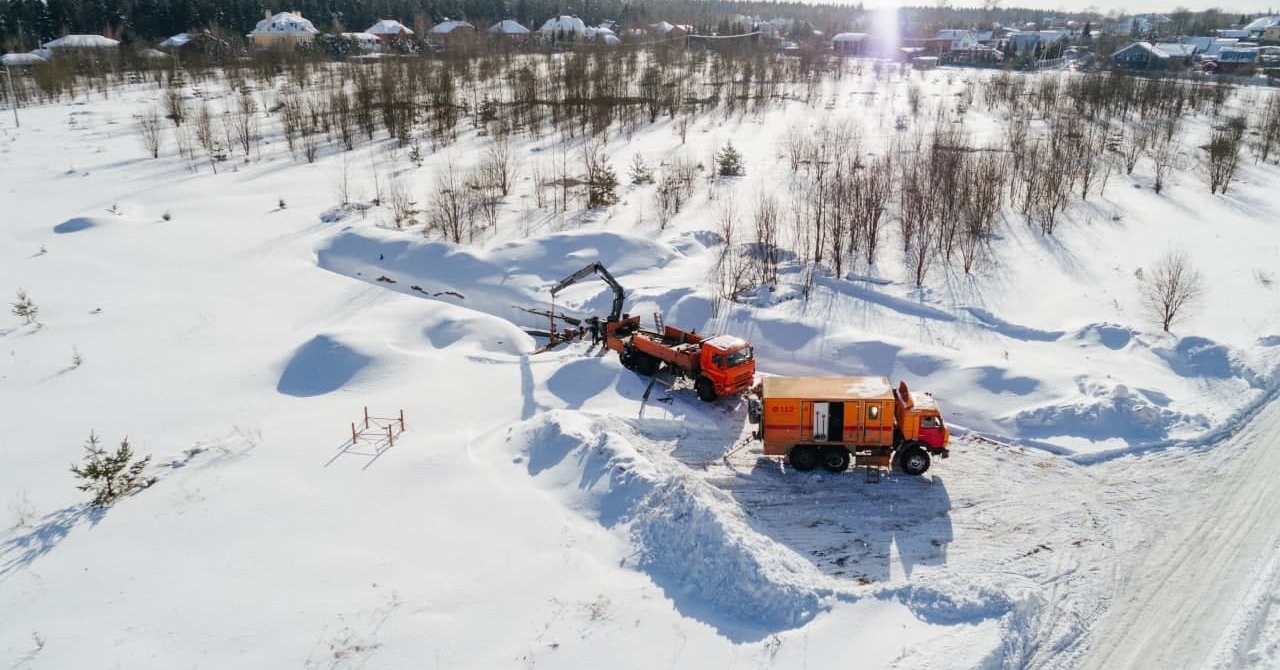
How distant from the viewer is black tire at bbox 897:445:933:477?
14688 millimetres

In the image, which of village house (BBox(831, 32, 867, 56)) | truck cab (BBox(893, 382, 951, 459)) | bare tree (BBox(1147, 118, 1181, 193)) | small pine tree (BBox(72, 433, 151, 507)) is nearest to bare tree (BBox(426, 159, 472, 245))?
small pine tree (BBox(72, 433, 151, 507))

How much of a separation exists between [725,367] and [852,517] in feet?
16.0

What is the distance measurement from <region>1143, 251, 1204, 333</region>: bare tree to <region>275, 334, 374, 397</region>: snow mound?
71.1 ft

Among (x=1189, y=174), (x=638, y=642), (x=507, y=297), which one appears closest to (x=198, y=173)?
(x=507, y=297)

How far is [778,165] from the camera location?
127 feet

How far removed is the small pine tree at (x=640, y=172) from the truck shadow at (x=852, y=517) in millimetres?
22607

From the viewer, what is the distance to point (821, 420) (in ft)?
47.8

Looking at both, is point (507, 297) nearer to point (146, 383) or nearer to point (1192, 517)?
point (146, 383)

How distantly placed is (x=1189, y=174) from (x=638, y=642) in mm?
42039

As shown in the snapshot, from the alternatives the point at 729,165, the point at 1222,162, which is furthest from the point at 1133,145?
the point at 729,165

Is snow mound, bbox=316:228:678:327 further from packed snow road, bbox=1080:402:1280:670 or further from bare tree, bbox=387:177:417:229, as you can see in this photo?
packed snow road, bbox=1080:402:1280:670

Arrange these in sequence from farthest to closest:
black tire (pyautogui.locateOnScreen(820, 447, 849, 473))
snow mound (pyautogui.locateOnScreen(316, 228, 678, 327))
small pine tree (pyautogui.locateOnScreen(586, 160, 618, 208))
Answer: small pine tree (pyautogui.locateOnScreen(586, 160, 618, 208)) < snow mound (pyautogui.locateOnScreen(316, 228, 678, 327)) < black tire (pyautogui.locateOnScreen(820, 447, 849, 473))

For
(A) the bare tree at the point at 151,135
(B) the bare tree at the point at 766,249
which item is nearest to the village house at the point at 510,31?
(A) the bare tree at the point at 151,135

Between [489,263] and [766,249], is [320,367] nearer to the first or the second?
[489,263]
